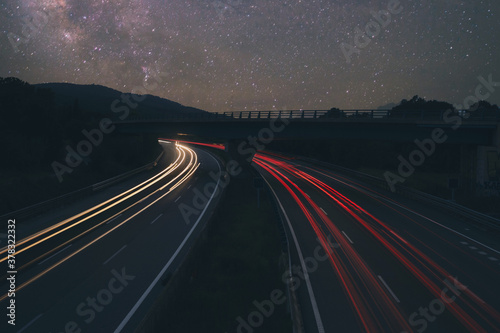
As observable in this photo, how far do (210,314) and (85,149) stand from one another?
49.6 meters

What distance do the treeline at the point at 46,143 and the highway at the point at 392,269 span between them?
28810 mm

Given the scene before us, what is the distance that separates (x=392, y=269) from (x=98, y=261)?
1411 centimetres

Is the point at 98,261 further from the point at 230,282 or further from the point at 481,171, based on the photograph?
the point at 481,171

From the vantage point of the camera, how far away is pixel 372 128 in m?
40.2

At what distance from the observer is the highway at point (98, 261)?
11.9m

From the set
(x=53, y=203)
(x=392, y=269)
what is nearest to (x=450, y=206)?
(x=392, y=269)

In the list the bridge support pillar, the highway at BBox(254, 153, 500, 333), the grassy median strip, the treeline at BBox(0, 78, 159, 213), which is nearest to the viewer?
the highway at BBox(254, 153, 500, 333)

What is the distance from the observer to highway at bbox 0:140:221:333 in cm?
1192

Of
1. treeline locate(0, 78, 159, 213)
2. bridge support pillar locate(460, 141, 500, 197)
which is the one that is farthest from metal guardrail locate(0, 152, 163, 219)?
bridge support pillar locate(460, 141, 500, 197)

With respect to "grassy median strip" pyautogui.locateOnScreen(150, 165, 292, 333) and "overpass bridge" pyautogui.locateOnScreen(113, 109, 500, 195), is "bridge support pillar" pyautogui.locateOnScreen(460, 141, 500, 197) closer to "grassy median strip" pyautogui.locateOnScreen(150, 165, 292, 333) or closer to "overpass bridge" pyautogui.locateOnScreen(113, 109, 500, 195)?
"overpass bridge" pyautogui.locateOnScreen(113, 109, 500, 195)

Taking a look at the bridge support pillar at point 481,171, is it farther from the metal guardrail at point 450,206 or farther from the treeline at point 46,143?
the treeline at point 46,143

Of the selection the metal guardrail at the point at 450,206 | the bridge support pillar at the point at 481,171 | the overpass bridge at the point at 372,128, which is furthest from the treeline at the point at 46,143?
the bridge support pillar at the point at 481,171

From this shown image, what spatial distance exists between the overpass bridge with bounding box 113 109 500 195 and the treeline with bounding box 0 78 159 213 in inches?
506

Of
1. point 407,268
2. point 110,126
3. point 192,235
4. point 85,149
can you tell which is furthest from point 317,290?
point 110,126
